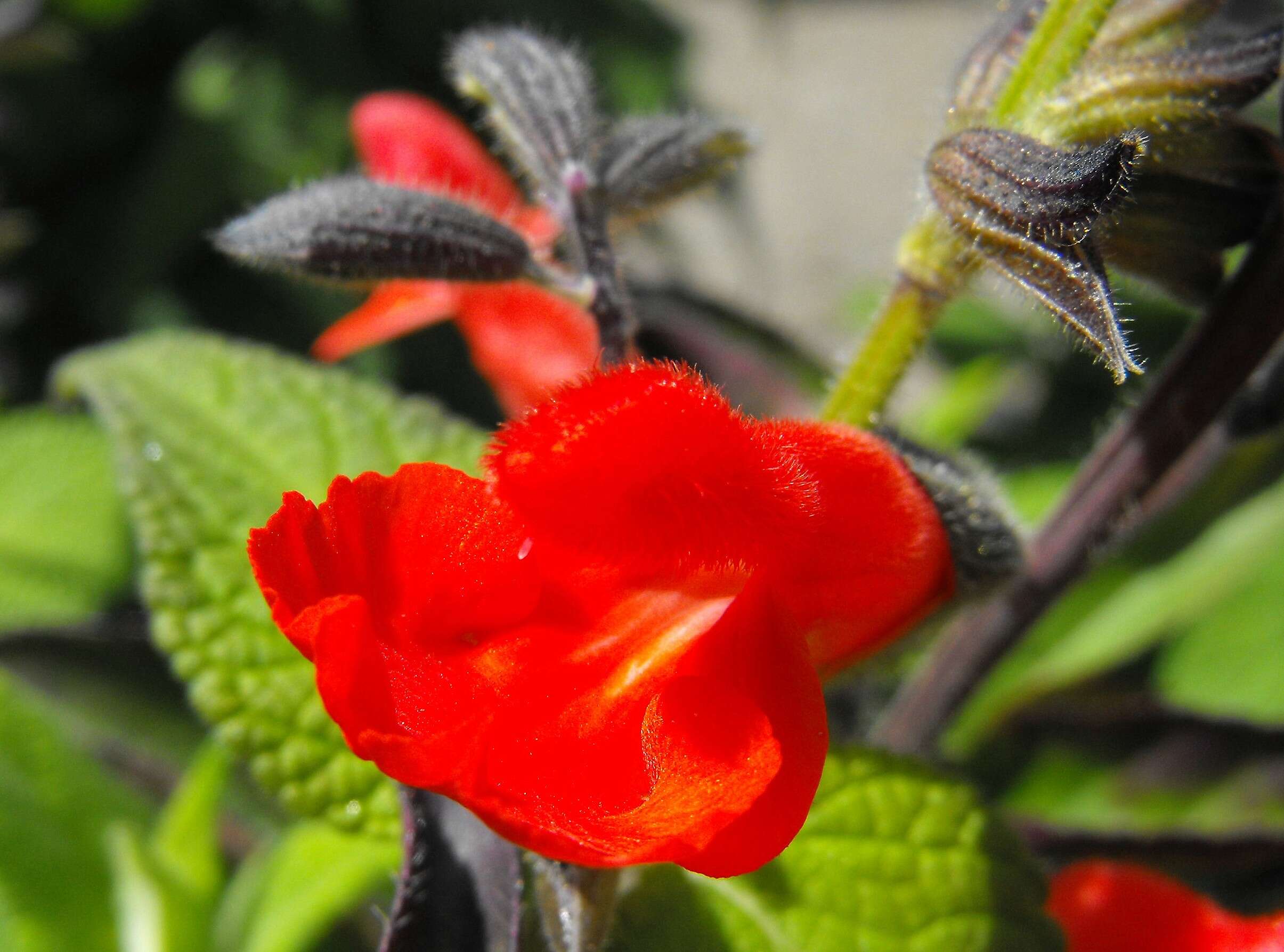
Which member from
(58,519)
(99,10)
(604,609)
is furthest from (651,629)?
(99,10)

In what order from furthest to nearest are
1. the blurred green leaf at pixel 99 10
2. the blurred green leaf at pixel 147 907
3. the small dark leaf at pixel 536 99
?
the blurred green leaf at pixel 99 10 → the blurred green leaf at pixel 147 907 → the small dark leaf at pixel 536 99

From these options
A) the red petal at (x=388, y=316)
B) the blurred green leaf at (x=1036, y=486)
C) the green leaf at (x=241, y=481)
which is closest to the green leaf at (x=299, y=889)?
the green leaf at (x=241, y=481)

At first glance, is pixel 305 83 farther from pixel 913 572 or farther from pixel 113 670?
pixel 913 572

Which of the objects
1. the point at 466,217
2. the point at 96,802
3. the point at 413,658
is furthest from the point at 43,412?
the point at 413,658

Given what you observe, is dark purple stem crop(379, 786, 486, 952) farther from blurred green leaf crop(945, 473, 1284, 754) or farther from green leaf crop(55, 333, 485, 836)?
blurred green leaf crop(945, 473, 1284, 754)

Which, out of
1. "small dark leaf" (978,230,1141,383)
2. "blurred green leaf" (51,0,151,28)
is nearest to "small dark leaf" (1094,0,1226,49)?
"small dark leaf" (978,230,1141,383)

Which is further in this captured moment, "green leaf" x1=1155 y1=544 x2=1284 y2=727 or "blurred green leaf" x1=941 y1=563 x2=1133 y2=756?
"green leaf" x1=1155 y1=544 x2=1284 y2=727

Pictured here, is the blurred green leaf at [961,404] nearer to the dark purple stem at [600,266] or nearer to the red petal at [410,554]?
the dark purple stem at [600,266]

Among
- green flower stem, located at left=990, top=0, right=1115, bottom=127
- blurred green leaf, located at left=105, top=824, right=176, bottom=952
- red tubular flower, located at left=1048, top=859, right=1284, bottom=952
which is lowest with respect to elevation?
blurred green leaf, located at left=105, top=824, right=176, bottom=952
